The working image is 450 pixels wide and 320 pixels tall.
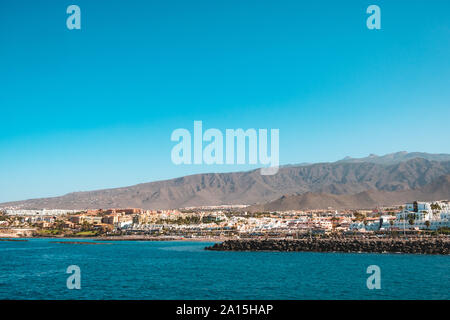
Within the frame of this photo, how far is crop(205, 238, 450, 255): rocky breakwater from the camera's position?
5788 centimetres

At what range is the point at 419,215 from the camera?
102m

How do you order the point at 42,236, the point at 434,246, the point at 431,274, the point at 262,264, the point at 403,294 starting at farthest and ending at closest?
1. the point at 42,236
2. the point at 434,246
3. the point at 262,264
4. the point at 431,274
5. the point at 403,294

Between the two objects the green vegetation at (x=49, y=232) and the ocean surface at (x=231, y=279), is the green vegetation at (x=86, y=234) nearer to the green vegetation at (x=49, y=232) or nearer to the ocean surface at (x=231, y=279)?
the green vegetation at (x=49, y=232)

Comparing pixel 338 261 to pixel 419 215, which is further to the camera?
pixel 419 215

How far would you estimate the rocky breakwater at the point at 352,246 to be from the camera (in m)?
57.9

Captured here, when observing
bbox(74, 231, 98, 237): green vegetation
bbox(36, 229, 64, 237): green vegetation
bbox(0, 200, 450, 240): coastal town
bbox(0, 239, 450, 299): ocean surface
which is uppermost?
bbox(0, 239, 450, 299): ocean surface

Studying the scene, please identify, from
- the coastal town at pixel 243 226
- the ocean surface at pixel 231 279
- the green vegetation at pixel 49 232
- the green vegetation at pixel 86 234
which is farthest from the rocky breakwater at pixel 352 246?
the green vegetation at pixel 49 232

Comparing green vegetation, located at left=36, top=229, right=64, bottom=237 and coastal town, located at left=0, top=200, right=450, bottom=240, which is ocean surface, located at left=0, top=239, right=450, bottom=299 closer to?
coastal town, located at left=0, top=200, right=450, bottom=240

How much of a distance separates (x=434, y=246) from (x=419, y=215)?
47450 millimetres

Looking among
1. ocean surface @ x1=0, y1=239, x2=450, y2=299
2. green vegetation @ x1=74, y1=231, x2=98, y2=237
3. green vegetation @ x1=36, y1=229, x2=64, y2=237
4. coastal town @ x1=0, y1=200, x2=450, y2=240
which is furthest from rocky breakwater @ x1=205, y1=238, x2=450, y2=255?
green vegetation @ x1=36, y1=229, x2=64, y2=237
